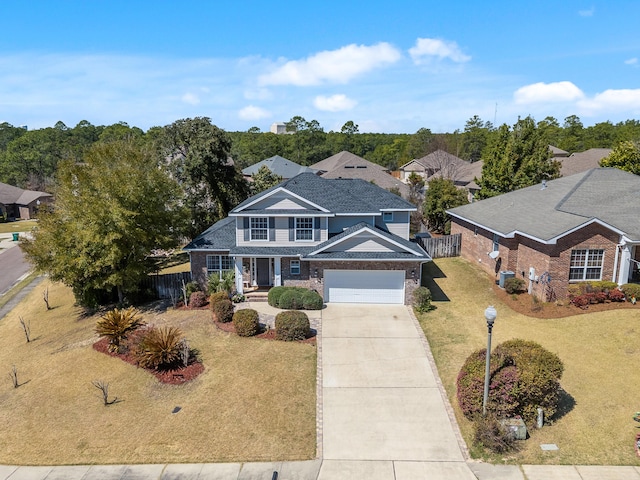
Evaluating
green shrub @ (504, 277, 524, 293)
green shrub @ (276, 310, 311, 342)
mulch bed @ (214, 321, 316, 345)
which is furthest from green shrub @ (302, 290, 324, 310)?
green shrub @ (504, 277, 524, 293)

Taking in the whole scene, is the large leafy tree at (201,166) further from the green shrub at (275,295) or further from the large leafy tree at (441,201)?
the large leafy tree at (441,201)

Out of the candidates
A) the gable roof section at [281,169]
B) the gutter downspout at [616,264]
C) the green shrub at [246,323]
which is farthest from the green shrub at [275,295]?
the gable roof section at [281,169]

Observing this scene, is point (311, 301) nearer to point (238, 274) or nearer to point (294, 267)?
point (294, 267)

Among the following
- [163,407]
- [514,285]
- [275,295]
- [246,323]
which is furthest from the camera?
[275,295]

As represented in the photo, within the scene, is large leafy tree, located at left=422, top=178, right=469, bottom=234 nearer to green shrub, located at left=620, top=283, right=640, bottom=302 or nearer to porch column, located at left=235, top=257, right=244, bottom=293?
green shrub, located at left=620, top=283, right=640, bottom=302

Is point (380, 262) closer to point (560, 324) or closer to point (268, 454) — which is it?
point (560, 324)

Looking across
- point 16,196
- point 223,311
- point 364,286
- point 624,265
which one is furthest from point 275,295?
point 16,196

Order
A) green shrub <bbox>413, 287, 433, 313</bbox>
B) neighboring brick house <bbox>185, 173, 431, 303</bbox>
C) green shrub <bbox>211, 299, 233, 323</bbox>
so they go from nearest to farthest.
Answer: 1. green shrub <bbox>211, 299, 233, 323</bbox>
2. green shrub <bbox>413, 287, 433, 313</bbox>
3. neighboring brick house <bbox>185, 173, 431, 303</bbox>
